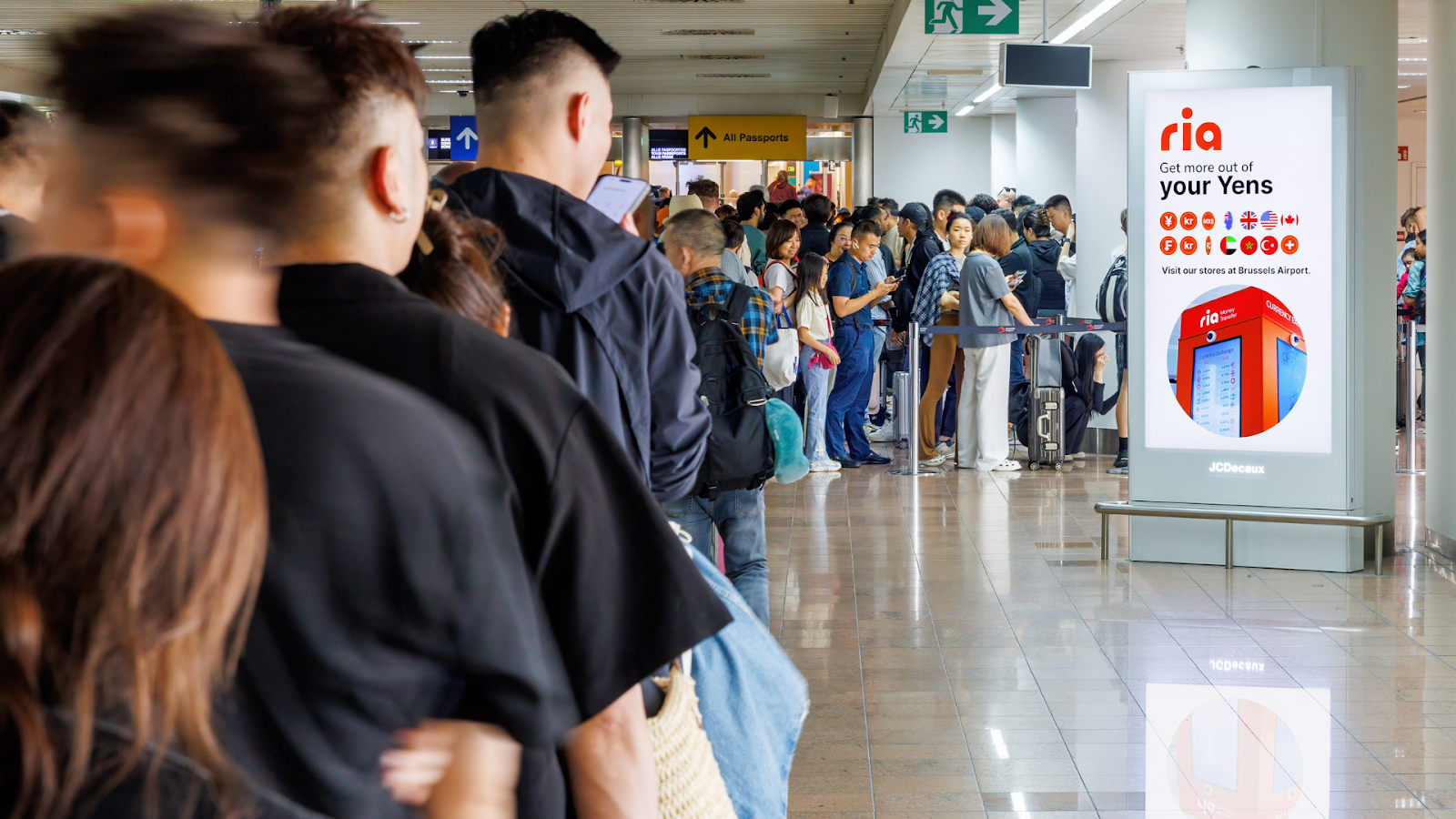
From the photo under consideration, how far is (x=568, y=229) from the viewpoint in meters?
2.03

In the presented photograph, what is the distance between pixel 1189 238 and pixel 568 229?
4.31 m

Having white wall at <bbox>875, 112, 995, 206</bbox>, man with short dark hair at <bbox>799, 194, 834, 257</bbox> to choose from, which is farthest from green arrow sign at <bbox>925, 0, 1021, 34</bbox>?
white wall at <bbox>875, 112, 995, 206</bbox>

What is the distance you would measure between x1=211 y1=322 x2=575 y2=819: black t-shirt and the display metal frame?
5.19 m

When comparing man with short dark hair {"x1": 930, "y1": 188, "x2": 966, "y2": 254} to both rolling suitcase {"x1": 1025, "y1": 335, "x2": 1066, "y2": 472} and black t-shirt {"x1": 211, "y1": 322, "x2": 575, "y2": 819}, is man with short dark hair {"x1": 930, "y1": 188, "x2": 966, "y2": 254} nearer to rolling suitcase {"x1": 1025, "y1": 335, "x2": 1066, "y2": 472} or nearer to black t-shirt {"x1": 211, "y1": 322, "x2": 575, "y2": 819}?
rolling suitcase {"x1": 1025, "y1": 335, "x2": 1066, "y2": 472}

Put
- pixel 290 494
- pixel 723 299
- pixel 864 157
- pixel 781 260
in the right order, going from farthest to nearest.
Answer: pixel 864 157
pixel 781 260
pixel 723 299
pixel 290 494

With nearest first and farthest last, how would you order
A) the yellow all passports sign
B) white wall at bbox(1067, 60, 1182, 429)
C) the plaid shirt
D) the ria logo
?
1. the plaid shirt
2. the ria logo
3. white wall at bbox(1067, 60, 1182, 429)
4. the yellow all passports sign

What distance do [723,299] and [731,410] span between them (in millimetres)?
418

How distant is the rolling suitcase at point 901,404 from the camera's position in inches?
371

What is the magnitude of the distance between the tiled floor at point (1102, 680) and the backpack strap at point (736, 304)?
3.96 feet

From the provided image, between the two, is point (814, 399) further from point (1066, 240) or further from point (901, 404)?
point (1066, 240)

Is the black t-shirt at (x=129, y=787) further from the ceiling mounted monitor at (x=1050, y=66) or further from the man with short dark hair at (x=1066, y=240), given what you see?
the ceiling mounted monitor at (x=1050, y=66)

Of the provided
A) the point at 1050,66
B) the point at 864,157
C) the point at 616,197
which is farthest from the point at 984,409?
the point at 864,157

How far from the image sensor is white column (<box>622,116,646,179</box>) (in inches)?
945

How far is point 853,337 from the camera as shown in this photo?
9039mm
